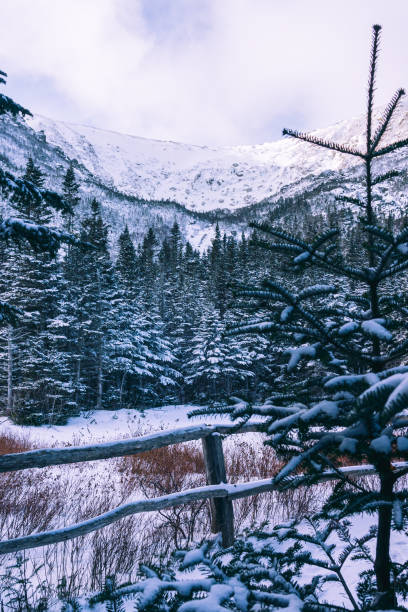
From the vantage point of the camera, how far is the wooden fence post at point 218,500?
13.3ft

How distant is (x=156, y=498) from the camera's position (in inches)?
140

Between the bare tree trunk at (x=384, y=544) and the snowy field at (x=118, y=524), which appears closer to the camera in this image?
the bare tree trunk at (x=384, y=544)

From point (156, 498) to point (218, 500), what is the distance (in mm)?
840

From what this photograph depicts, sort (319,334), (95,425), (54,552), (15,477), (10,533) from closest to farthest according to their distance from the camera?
(319,334), (54,552), (10,533), (15,477), (95,425)

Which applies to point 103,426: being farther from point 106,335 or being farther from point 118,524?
point 118,524

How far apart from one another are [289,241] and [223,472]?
3.34m

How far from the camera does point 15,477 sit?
659 centimetres

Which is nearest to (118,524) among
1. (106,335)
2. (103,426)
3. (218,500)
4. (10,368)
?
(218,500)

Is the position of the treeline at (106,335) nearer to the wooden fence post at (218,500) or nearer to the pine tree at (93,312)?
the pine tree at (93,312)

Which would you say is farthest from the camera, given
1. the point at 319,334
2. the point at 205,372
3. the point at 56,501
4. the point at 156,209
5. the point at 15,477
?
the point at 156,209

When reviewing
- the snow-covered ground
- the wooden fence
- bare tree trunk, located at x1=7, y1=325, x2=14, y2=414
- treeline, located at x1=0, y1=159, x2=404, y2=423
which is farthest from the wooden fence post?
bare tree trunk, located at x1=7, y1=325, x2=14, y2=414

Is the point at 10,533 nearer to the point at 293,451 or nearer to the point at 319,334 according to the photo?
the point at 293,451

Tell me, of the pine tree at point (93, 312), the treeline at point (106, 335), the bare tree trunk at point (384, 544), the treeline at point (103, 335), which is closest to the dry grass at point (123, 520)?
the bare tree trunk at point (384, 544)

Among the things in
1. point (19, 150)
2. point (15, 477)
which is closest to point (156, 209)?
point (19, 150)
